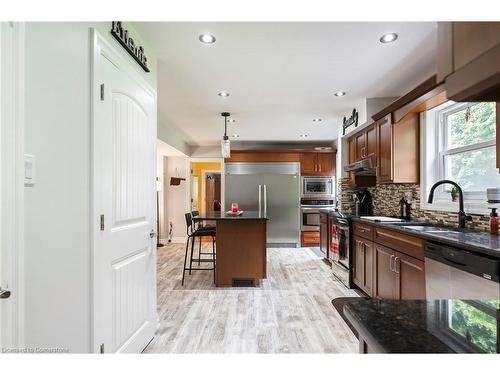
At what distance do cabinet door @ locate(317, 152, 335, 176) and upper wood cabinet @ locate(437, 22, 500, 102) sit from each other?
18.6 ft

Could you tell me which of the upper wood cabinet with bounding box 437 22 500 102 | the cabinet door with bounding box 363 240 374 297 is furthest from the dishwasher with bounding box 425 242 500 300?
the upper wood cabinet with bounding box 437 22 500 102

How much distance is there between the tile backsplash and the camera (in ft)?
7.83

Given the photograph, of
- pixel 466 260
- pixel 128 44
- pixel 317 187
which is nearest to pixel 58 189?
pixel 128 44

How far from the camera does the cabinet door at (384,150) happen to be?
3125 mm

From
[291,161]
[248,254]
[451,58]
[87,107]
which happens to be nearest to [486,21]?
[451,58]

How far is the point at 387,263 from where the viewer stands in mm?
2643

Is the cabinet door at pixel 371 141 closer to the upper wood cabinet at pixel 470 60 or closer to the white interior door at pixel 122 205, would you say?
the white interior door at pixel 122 205

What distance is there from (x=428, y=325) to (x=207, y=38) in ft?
7.26

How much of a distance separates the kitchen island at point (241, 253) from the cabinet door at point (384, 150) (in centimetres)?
158

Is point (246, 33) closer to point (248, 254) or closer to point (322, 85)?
point (322, 85)

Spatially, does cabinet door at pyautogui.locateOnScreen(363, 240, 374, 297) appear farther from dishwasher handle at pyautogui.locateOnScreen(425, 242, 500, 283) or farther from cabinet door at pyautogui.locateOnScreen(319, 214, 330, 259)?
cabinet door at pyautogui.locateOnScreen(319, 214, 330, 259)

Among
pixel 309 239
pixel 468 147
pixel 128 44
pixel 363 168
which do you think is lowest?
pixel 309 239

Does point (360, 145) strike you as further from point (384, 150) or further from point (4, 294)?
point (4, 294)

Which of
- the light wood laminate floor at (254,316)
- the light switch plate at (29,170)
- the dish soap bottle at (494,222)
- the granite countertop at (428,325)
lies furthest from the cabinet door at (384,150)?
the light switch plate at (29,170)
